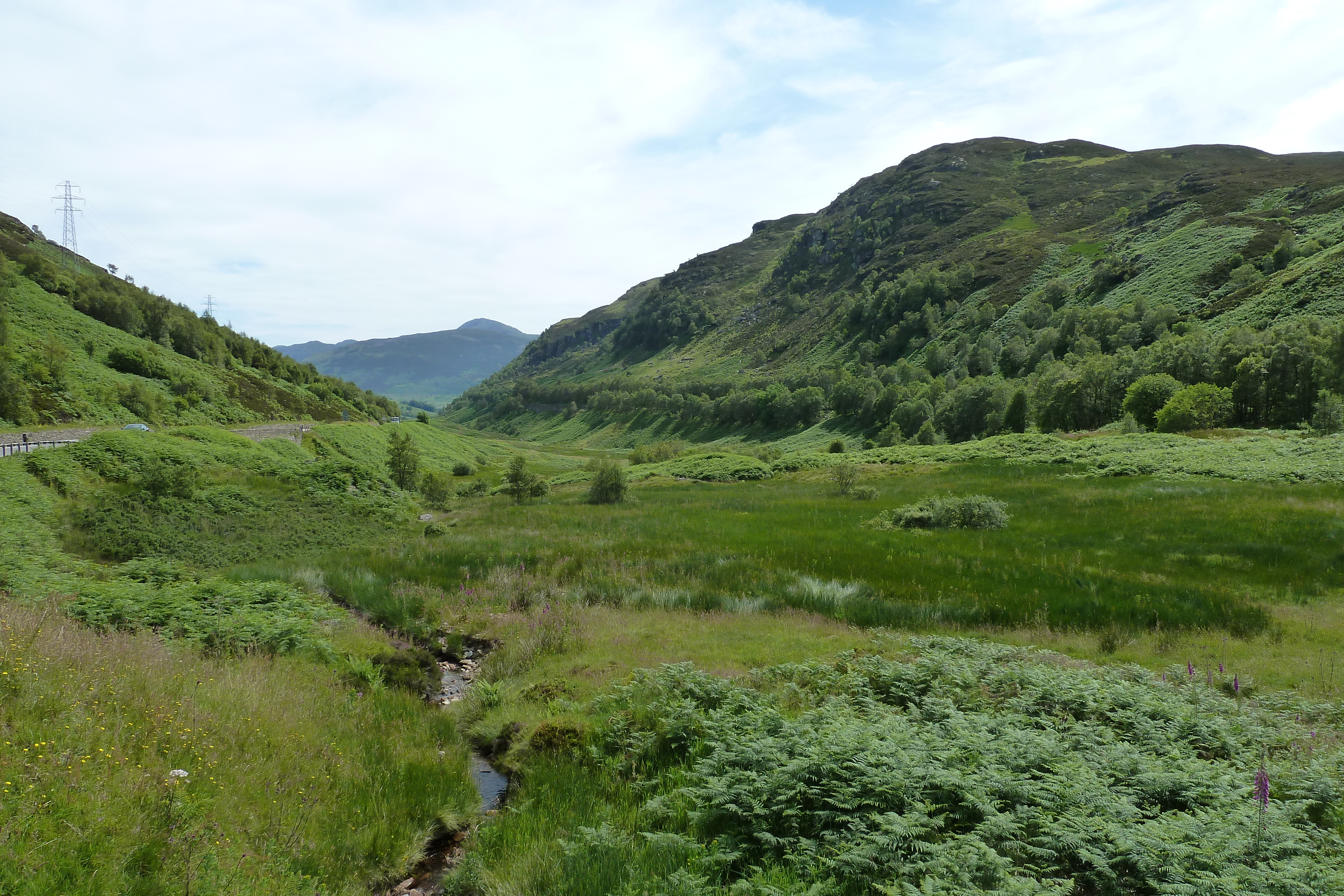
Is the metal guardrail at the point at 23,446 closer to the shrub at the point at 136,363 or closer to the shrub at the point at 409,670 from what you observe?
the shrub at the point at 409,670

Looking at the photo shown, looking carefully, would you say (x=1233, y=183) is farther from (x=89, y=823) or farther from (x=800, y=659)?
(x=89, y=823)

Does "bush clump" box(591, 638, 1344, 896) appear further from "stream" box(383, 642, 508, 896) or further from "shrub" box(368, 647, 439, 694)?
"shrub" box(368, 647, 439, 694)

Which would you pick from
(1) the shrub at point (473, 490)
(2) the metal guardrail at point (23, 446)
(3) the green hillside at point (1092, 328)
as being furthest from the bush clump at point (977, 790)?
(3) the green hillside at point (1092, 328)

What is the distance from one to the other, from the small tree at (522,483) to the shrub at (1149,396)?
5950 cm

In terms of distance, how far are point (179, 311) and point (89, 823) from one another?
357ft

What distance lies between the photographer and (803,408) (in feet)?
424

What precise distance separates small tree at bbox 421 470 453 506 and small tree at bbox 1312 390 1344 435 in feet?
212

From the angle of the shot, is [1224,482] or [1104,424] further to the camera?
[1104,424]

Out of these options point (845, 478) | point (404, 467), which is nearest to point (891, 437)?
point (845, 478)

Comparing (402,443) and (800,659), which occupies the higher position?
(402,443)

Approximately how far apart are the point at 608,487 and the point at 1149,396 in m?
57.7

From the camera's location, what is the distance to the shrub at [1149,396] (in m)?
58.5

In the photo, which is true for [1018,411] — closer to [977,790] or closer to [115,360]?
[977,790]

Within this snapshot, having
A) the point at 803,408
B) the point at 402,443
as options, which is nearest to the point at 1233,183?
the point at 803,408
